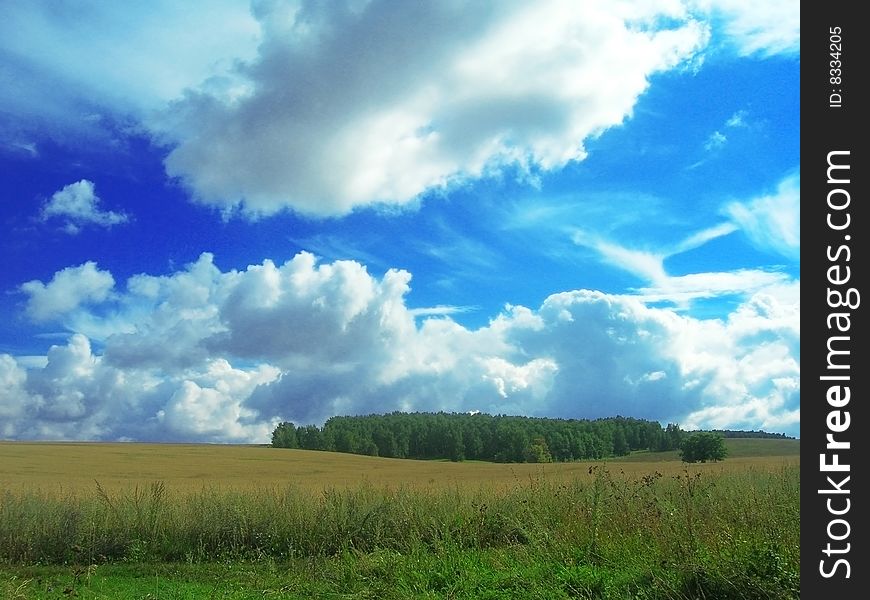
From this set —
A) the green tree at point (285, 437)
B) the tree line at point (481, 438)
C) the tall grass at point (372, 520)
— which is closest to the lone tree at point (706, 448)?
the tree line at point (481, 438)

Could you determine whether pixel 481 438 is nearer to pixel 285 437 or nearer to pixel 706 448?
pixel 285 437

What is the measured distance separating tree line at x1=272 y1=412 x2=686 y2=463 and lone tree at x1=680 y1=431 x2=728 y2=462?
27.3m

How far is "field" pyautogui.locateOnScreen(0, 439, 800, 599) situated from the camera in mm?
11180

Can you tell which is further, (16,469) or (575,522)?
(16,469)

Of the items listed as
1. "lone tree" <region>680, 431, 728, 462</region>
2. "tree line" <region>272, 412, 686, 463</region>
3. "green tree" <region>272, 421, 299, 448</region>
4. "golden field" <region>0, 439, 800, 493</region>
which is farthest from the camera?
"green tree" <region>272, 421, 299, 448</region>

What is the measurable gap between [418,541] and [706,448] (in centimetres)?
6136

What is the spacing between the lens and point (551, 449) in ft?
335

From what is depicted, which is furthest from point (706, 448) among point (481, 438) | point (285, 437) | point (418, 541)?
point (285, 437)

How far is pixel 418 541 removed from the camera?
17.0 metres

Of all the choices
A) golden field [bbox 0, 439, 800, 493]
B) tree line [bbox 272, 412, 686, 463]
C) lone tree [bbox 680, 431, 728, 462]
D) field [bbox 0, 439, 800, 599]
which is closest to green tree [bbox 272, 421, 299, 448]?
tree line [bbox 272, 412, 686, 463]

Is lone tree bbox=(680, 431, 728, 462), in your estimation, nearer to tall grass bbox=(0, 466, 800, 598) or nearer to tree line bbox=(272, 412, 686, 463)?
tree line bbox=(272, 412, 686, 463)
